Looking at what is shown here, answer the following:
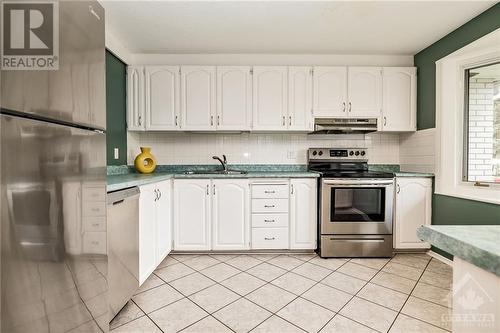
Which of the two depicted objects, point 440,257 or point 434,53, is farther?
point 434,53

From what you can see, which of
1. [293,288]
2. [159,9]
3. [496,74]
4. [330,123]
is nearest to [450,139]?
[496,74]

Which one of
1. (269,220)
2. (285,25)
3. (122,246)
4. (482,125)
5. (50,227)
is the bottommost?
(269,220)

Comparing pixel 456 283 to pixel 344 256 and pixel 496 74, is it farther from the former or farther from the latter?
pixel 496 74

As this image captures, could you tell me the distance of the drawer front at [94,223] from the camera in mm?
985

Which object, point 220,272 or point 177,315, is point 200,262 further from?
point 177,315

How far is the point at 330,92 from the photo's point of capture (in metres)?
2.95

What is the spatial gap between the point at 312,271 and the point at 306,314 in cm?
70

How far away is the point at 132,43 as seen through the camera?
110 inches

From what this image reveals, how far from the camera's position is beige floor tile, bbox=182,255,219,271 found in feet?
7.99

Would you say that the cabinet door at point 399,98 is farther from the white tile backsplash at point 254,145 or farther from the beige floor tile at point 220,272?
the beige floor tile at point 220,272

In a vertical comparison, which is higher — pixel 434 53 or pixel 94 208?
pixel 434 53

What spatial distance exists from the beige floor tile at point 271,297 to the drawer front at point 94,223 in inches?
49.7

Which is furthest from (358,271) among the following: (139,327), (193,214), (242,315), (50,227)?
(50,227)

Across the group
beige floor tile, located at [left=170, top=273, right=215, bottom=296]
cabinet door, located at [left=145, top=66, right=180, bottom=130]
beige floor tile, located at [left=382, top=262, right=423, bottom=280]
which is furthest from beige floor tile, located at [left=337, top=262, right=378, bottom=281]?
cabinet door, located at [left=145, top=66, right=180, bottom=130]
